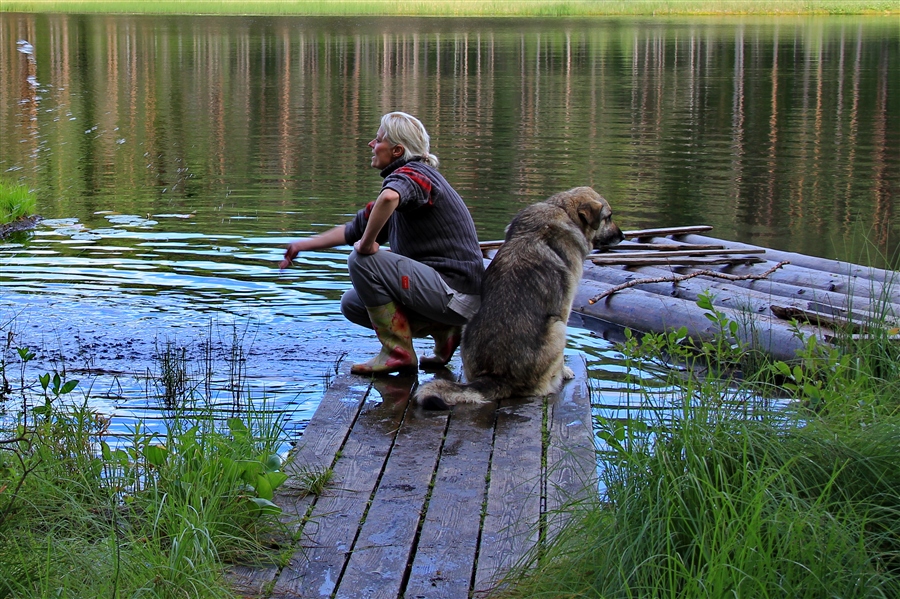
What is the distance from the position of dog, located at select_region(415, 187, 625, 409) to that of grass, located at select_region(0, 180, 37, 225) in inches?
400

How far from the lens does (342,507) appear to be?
4789 mm

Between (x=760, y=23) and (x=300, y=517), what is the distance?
68956 millimetres

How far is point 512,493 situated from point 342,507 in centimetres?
80

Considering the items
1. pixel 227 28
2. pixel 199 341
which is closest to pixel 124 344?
pixel 199 341

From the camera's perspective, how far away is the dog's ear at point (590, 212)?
7.05m

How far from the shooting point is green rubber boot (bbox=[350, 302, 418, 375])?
707 cm

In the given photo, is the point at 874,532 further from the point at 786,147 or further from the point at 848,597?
the point at 786,147

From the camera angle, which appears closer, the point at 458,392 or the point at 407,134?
the point at 458,392

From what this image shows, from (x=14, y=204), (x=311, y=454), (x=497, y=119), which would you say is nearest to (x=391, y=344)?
(x=311, y=454)

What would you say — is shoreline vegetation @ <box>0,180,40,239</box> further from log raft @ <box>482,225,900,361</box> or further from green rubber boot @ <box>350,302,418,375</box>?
green rubber boot @ <box>350,302,418,375</box>

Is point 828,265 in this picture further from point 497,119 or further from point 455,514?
point 497,119

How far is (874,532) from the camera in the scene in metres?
3.95

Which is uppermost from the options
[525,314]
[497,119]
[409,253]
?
[497,119]

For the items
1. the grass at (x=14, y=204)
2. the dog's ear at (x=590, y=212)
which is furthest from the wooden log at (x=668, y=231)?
the grass at (x=14, y=204)
